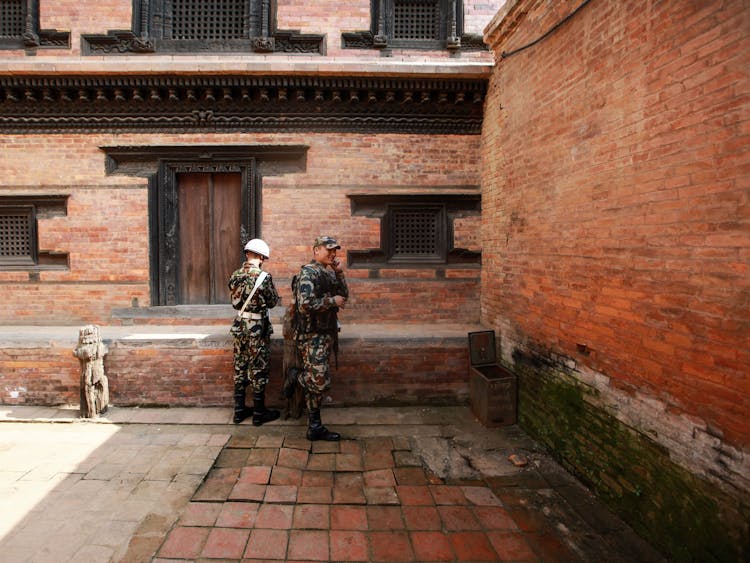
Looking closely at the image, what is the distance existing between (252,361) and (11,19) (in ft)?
22.6

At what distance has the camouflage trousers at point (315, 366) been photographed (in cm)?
441

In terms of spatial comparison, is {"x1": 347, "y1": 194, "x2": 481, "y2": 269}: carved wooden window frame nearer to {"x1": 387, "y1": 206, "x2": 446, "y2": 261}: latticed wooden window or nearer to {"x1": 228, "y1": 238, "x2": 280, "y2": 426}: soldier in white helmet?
{"x1": 387, "y1": 206, "x2": 446, "y2": 261}: latticed wooden window

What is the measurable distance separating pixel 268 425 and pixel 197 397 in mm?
1189

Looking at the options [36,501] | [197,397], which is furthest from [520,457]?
[36,501]

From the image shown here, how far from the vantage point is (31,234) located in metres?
6.06

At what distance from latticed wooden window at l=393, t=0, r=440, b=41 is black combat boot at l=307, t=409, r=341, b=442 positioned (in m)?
5.90

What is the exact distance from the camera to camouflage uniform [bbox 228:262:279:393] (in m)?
4.66

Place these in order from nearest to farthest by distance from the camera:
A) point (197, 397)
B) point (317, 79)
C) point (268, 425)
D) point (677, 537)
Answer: point (677, 537), point (268, 425), point (197, 397), point (317, 79)

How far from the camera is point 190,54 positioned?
623cm

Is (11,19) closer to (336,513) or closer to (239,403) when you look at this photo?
(239,403)

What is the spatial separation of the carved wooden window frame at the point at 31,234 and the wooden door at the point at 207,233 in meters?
1.71

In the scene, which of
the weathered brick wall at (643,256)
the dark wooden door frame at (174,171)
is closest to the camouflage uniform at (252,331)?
the dark wooden door frame at (174,171)

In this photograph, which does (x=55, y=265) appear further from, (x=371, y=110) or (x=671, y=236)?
(x=671, y=236)

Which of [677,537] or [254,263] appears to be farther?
[254,263]
